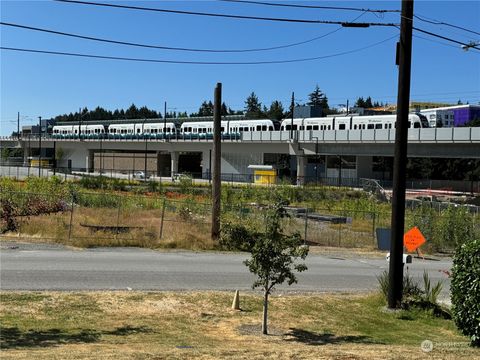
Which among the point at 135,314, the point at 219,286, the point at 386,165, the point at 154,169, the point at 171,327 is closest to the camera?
the point at 171,327

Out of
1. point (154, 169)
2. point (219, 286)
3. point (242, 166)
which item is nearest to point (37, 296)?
point (219, 286)

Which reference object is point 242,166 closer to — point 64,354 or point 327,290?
point 327,290

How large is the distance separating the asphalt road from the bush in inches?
255

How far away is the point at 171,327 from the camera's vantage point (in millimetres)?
10602

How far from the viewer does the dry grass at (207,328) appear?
7641mm

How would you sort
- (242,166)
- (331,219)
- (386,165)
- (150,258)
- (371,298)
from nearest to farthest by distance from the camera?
(371,298) < (150,258) < (331,219) < (242,166) < (386,165)

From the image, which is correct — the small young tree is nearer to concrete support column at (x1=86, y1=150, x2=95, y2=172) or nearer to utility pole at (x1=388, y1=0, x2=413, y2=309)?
utility pole at (x1=388, y1=0, x2=413, y2=309)

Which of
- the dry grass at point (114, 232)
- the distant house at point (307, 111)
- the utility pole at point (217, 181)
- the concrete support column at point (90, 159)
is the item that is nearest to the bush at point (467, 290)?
the dry grass at point (114, 232)

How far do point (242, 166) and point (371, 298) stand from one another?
76.8 meters

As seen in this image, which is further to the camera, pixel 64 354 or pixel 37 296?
pixel 37 296

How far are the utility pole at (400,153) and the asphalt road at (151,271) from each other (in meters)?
2.98

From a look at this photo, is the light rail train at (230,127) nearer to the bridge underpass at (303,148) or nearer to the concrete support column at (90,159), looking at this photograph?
the bridge underpass at (303,148)

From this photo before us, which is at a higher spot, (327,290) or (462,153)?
(462,153)

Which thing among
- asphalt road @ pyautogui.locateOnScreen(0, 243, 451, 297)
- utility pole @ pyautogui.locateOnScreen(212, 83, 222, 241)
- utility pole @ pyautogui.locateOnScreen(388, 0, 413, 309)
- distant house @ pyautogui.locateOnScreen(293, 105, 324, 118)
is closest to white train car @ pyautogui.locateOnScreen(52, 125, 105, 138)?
distant house @ pyautogui.locateOnScreen(293, 105, 324, 118)
